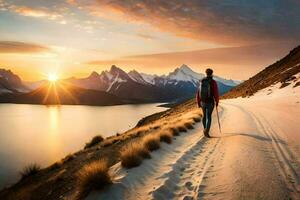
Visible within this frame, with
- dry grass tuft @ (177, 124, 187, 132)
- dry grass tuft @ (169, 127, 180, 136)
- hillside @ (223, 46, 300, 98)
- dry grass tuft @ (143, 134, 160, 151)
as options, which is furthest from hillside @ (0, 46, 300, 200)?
hillside @ (223, 46, 300, 98)

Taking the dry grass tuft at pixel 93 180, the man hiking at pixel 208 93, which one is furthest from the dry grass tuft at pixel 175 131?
the dry grass tuft at pixel 93 180

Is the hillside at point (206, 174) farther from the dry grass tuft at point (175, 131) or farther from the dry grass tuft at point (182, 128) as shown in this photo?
the dry grass tuft at point (182, 128)

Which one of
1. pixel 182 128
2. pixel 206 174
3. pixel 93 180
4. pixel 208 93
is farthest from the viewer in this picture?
pixel 182 128

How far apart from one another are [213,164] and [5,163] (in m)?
29.8

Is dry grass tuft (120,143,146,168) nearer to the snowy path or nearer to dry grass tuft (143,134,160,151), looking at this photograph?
the snowy path

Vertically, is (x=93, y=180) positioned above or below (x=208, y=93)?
below

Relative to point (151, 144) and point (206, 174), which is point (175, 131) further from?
point (206, 174)

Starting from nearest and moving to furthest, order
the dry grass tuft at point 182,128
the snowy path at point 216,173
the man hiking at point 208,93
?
the snowy path at point 216,173
the man hiking at point 208,93
the dry grass tuft at point 182,128

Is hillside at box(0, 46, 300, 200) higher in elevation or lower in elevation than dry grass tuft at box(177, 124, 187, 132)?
lower

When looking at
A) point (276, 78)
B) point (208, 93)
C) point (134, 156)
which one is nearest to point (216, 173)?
point (134, 156)

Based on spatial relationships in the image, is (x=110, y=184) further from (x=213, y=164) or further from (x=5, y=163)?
(x=5, y=163)

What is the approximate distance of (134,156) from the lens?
844 centimetres

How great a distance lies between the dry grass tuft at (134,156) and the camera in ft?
26.8

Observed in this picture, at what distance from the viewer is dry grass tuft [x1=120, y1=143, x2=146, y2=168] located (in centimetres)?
817
